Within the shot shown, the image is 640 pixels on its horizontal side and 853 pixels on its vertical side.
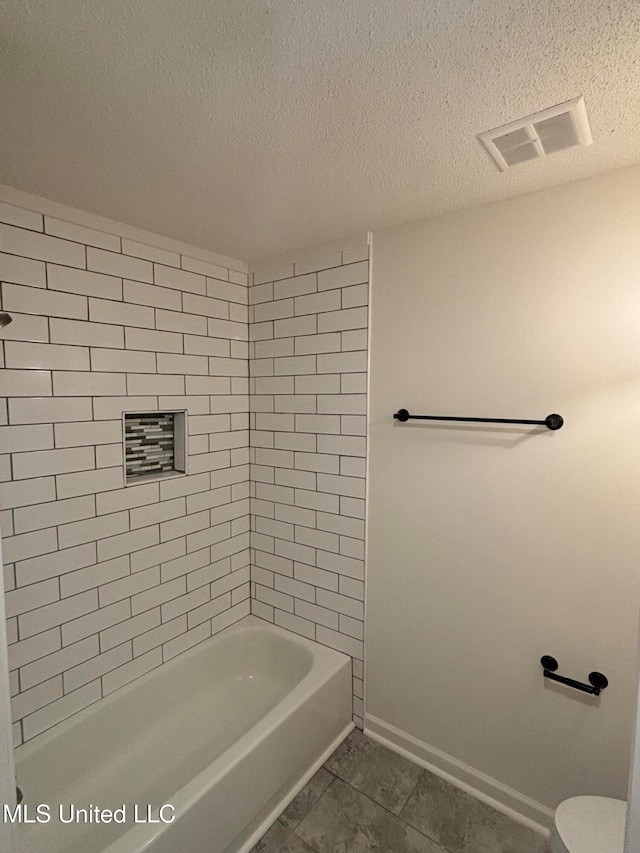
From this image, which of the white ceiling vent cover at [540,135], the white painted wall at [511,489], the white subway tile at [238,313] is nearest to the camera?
the white ceiling vent cover at [540,135]

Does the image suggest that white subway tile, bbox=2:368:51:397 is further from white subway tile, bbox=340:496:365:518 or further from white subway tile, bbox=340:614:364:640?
white subway tile, bbox=340:614:364:640

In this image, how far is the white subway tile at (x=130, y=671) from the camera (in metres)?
1.78

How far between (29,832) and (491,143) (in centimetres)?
265

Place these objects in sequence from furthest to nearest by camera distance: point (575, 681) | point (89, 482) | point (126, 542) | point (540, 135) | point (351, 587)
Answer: point (351, 587) → point (126, 542) → point (89, 482) → point (575, 681) → point (540, 135)

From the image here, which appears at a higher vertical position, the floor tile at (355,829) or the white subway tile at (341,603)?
the white subway tile at (341,603)

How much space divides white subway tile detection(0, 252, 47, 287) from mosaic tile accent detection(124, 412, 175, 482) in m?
0.61

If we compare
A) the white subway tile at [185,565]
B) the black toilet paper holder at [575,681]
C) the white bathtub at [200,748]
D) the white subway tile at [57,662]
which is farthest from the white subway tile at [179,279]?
the black toilet paper holder at [575,681]

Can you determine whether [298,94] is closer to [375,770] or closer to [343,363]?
[343,363]

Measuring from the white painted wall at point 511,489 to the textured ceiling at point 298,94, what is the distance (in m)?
0.26

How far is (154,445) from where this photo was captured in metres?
1.99

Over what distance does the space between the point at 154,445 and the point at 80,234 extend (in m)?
0.93

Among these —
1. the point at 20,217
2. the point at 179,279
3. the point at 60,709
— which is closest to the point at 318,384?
the point at 179,279

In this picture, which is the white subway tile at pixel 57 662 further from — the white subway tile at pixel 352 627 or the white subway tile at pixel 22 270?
the white subway tile at pixel 22 270

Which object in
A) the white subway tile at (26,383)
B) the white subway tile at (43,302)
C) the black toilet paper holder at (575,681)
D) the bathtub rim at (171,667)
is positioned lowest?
the bathtub rim at (171,667)
